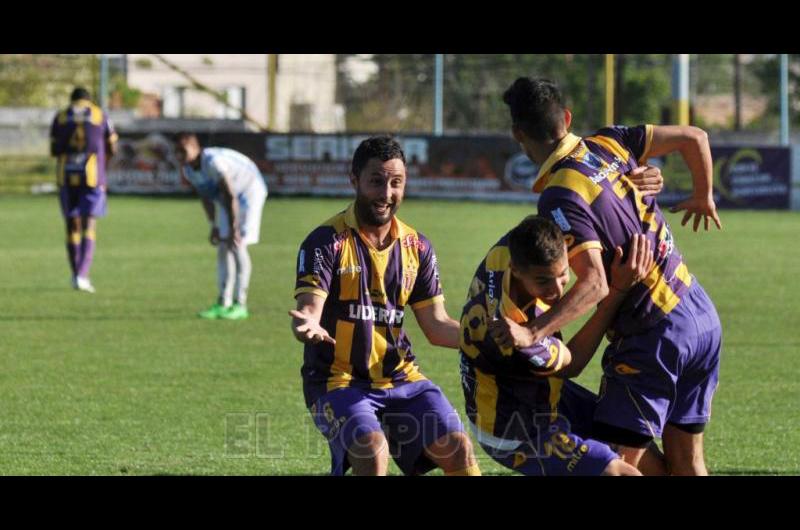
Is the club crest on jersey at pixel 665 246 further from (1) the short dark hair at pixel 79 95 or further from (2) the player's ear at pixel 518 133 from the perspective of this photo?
(1) the short dark hair at pixel 79 95

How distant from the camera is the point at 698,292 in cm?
557

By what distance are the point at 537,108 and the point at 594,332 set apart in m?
0.90

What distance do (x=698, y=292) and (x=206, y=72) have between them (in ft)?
114

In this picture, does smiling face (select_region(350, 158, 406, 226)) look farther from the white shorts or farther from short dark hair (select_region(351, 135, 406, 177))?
the white shorts

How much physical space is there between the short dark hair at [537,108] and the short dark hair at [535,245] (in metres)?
0.56

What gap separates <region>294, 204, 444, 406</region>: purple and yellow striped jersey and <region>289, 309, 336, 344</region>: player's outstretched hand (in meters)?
0.26

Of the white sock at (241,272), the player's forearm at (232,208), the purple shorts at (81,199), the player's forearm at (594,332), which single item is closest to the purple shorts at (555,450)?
the player's forearm at (594,332)

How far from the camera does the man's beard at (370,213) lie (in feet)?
18.5

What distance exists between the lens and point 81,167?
52.7 ft

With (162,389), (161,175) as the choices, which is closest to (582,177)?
(162,389)

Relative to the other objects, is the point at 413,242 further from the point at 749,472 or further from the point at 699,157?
the point at 749,472

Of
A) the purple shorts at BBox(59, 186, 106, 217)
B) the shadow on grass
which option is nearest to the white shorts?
the purple shorts at BBox(59, 186, 106, 217)
